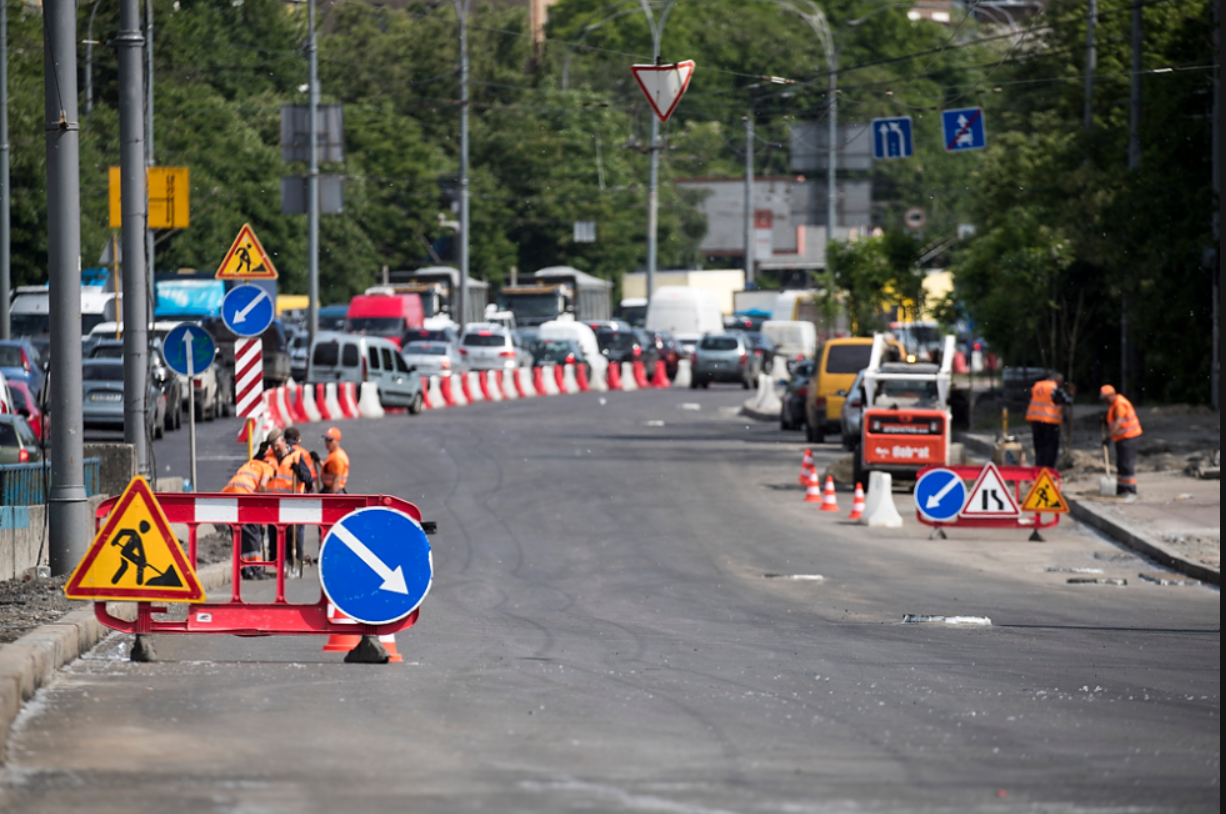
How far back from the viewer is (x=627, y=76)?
3964 inches

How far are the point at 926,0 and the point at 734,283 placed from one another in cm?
7612

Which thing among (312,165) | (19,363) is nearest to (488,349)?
(312,165)

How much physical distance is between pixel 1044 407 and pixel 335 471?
39.4ft

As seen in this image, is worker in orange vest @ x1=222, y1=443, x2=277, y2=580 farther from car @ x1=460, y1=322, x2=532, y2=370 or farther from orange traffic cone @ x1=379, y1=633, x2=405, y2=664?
car @ x1=460, y1=322, x2=532, y2=370

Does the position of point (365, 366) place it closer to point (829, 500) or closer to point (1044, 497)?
point (829, 500)

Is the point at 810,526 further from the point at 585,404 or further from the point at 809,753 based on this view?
the point at 585,404

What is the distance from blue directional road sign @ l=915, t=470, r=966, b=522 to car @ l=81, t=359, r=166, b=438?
51.7ft

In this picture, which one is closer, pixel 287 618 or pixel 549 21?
pixel 287 618

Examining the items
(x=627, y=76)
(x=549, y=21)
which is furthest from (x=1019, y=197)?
(x=549, y=21)

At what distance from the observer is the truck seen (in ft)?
243

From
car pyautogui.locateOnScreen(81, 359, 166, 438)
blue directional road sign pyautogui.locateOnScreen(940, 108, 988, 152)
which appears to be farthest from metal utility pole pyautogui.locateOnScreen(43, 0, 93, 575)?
blue directional road sign pyautogui.locateOnScreen(940, 108, 988, 152)

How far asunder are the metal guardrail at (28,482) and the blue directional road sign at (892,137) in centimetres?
2231

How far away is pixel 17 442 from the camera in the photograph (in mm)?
19406

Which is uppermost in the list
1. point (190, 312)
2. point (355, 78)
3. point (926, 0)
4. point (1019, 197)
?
point (926, 0)
